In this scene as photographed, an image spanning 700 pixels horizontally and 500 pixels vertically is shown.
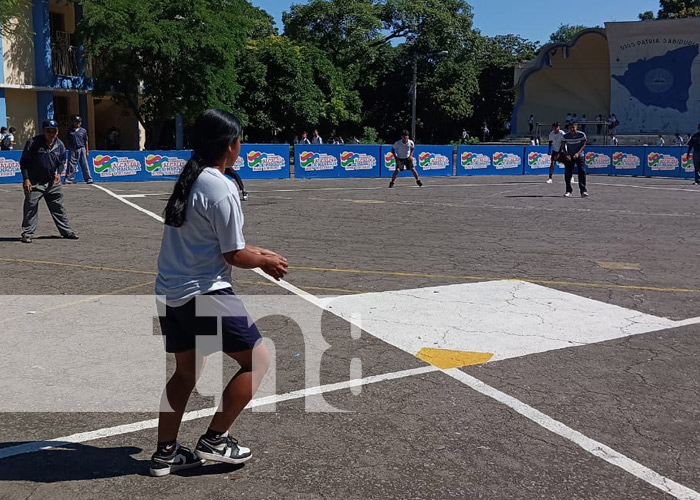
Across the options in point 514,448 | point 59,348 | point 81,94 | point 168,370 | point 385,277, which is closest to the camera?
point 514,448

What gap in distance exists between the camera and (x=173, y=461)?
3.50 metres

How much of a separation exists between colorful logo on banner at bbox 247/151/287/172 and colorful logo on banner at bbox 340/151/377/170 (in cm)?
254

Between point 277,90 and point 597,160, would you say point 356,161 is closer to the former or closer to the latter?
point 597,160

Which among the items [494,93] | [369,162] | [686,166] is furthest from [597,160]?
[494,93]

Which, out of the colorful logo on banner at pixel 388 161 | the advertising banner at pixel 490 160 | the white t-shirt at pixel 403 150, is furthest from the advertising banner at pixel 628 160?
the white t-shirt at pixel 403 150

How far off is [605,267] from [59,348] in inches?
250

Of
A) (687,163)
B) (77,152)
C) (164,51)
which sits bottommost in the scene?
(687,163)

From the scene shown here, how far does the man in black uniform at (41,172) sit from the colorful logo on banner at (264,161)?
630 inches

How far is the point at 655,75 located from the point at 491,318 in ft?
163

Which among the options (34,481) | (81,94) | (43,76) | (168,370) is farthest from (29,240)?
(81,94)

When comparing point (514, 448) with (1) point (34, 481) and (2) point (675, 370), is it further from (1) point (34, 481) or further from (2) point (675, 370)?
(1) point (34, 481)

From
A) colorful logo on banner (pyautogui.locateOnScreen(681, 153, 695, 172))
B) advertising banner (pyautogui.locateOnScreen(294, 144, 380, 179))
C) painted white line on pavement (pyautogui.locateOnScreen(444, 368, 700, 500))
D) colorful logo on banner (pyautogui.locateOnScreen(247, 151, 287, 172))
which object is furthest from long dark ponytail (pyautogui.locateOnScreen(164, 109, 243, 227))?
colorful logo on banner (pyautogui.locateOnScreen(681, 153, 695, 172))

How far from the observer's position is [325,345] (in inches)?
220

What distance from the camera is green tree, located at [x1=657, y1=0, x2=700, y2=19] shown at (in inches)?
2621
